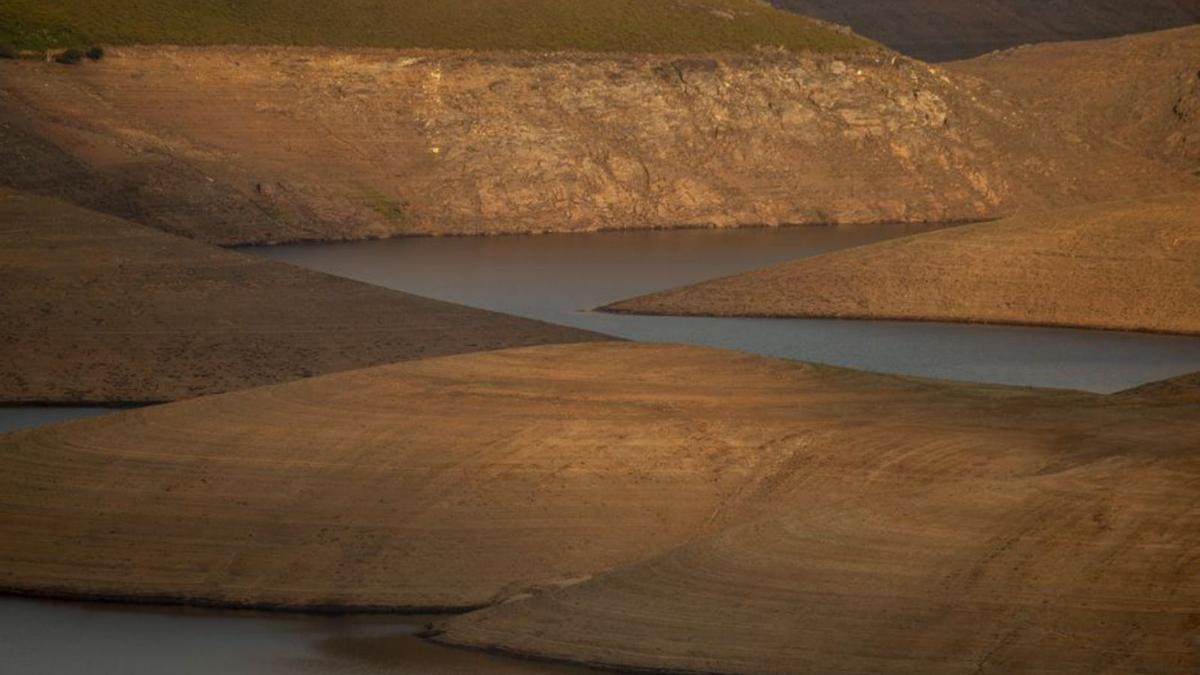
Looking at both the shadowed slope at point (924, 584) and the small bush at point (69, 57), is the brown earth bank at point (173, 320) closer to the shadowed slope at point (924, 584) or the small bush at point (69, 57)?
the shadowed slope at point (924, 584)

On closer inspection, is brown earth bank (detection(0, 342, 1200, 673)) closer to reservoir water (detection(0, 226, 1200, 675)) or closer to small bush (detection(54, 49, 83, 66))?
reservoir water (detection(0, 226, 1200, 675))

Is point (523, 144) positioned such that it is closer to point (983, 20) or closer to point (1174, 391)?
point (1174, 391)

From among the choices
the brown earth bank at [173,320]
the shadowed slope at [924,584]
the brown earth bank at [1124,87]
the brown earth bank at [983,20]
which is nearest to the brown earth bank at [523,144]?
the brown earth bank at [1124,87]

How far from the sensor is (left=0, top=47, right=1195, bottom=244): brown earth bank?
51375 millimetres

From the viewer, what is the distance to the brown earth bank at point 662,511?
1526cm

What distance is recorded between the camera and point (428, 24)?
209 ft

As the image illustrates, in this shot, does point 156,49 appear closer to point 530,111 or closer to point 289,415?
point 530,111

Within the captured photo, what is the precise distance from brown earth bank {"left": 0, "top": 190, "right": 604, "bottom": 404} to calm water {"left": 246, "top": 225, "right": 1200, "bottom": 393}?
3586 mm

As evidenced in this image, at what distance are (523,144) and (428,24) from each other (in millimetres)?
8271

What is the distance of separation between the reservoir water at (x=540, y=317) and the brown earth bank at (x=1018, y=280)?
2.09 ft

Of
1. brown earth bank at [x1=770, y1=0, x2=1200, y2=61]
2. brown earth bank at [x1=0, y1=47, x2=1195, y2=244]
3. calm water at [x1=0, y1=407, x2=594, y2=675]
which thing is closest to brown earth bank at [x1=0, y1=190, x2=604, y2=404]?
calm water at [x1=0, y1=407, x2=594, y2=675]

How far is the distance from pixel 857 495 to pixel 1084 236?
21.3 metres

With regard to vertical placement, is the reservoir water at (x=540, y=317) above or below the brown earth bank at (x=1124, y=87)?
below

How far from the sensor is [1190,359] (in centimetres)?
3253
